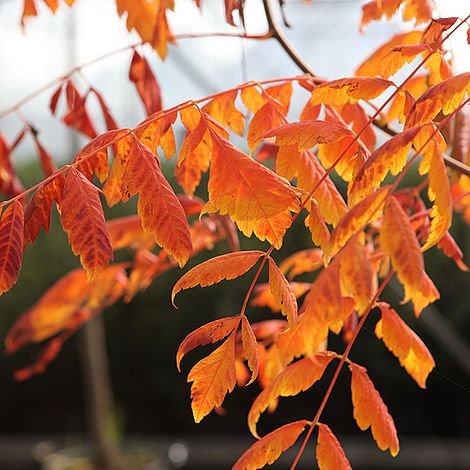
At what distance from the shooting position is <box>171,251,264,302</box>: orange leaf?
19.8 inches

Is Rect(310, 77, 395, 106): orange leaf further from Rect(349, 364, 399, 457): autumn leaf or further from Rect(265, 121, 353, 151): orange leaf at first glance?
Rect(349, 364, 399, 457): autumn leaf

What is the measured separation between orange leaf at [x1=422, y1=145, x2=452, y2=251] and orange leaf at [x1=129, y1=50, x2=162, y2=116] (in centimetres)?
48

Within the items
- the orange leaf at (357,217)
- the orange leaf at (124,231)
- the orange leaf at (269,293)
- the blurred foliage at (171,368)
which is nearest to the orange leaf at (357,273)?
the orange leaf at (357,217)

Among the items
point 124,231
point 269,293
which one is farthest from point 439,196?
point 124,231

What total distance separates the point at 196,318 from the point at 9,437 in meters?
0.98

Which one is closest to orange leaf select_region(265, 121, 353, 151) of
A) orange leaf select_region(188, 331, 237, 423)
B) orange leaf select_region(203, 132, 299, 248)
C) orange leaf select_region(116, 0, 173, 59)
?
orange leaf select_region(203, 132, 299, 248)

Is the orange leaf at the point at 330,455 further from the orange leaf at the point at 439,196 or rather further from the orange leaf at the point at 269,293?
the orange leaf at the point at 269,293

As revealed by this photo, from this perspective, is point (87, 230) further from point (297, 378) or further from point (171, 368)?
point (171, 368)

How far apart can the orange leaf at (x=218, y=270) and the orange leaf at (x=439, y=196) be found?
0.38 ft

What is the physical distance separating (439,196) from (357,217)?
0.05 metres

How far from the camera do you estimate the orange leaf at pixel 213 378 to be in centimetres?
51

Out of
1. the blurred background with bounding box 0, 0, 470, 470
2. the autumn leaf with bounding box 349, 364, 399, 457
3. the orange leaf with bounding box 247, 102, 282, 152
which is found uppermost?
the orange leaf with bounding box 247, 102, 282, 152

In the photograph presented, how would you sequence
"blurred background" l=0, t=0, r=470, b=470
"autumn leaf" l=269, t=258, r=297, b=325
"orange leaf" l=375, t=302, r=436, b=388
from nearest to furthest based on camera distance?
1. "autumn leaf" l=269, t=258, r=297, b=325
2. "orange leaf" l=375, t=302, r=436, b=388
3. "blurred background" l=0, t=0, r=470, b=470

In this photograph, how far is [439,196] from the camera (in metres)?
0.42
